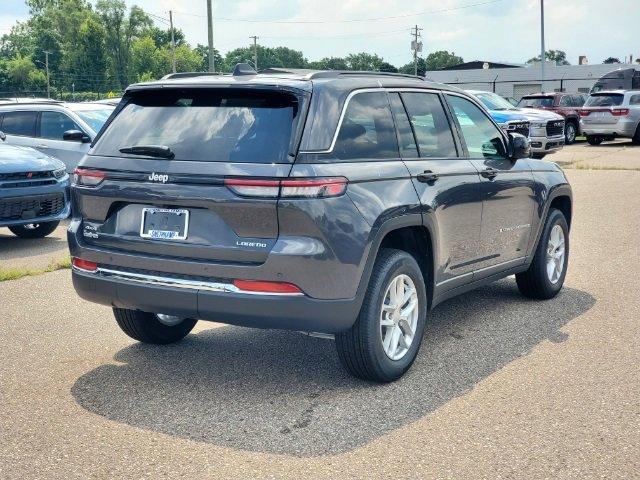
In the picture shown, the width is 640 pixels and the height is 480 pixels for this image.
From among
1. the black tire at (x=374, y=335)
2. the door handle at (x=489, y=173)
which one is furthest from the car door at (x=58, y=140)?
the black tire at (x=374, y=335)

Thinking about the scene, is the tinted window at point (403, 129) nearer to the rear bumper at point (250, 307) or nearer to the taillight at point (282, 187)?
the taillight at point (282, 187)

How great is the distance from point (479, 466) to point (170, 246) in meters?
2.02

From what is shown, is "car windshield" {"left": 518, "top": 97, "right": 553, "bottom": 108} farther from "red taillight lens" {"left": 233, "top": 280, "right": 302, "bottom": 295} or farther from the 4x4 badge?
"red taillight lens" {"left": 233, "top": 280, "right": 302, "bottom": 295}

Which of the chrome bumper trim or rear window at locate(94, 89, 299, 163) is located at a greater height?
rear window at locate(94, 89, 299, 163)

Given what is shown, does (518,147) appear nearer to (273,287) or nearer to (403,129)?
(403,129)

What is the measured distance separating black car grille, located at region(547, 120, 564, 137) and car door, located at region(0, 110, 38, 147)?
14189 millimetres

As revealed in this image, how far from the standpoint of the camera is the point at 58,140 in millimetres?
14117

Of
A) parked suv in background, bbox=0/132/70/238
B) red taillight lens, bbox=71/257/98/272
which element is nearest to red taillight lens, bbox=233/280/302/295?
red taillight lens, bbox=71/257/98/272

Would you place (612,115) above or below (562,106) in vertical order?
below

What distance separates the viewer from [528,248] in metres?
7.03

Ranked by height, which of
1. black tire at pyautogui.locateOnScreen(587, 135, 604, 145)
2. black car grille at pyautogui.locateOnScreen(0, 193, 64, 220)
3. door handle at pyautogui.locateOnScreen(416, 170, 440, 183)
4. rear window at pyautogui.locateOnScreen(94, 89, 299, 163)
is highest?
rear window at pyautogui.locateOnScreen(94, 89, 299, 163)

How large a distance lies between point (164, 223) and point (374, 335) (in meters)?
1.33

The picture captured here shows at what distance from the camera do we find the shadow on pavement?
4.48 metres

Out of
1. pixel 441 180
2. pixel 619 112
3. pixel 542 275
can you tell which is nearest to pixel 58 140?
pixel 542 275
